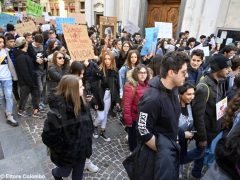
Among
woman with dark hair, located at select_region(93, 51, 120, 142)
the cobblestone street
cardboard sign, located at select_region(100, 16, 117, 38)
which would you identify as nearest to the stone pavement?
the cobblestone street

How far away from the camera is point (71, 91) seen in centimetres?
221

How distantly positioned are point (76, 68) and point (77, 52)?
0.88m

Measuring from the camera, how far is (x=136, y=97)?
124 inches

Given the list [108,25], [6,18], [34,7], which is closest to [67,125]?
[108,25]

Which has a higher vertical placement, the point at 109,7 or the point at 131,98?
the point at 109,7

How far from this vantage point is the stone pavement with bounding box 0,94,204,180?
312cm

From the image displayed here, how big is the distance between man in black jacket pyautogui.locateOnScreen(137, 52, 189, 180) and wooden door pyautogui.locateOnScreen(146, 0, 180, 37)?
10.2 m

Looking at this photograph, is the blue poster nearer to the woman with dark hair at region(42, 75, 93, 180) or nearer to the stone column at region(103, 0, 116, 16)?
the woman with dark hair at region(42, 75, 93, 180)

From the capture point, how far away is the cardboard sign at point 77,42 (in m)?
3.94

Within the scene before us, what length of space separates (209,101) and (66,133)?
74.4 inches

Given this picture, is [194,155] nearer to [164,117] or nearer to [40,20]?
[164,117]

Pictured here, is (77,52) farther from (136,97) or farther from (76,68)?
(136,97)

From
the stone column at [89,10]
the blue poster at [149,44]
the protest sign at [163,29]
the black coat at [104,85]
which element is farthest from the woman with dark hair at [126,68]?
the stone column at [89,10]

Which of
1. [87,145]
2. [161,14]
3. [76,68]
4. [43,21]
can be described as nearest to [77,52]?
[76,68]
